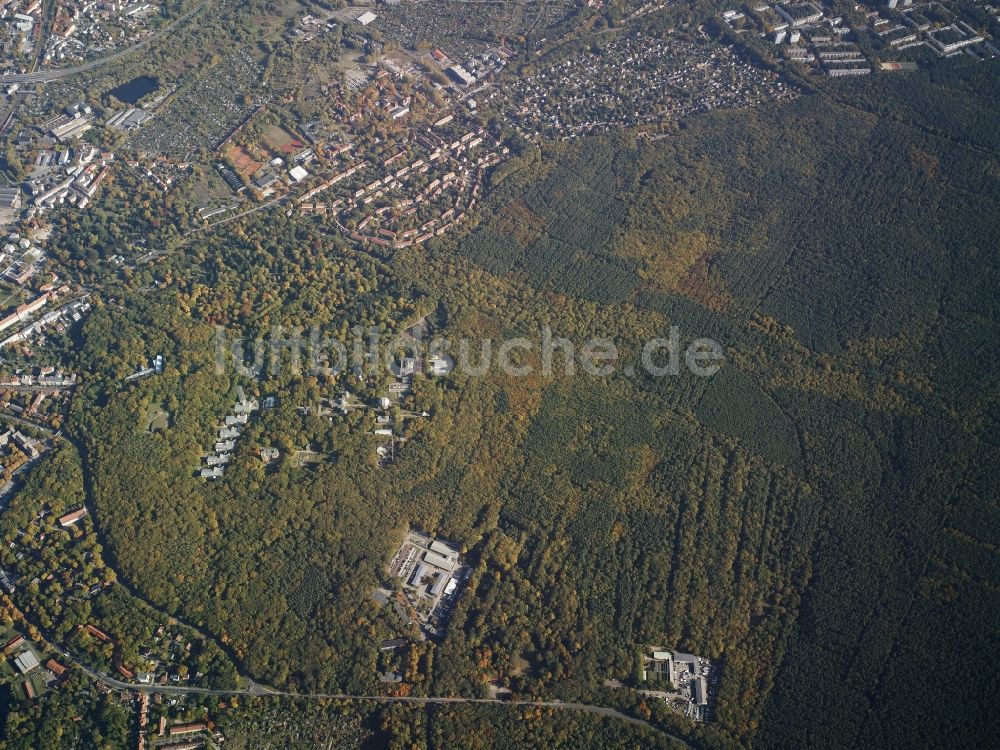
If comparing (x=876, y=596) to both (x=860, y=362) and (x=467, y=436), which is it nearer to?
(x=860, y=362)

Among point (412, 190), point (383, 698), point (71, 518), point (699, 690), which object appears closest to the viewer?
point (383, 698)

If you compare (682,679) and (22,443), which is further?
(22,443)

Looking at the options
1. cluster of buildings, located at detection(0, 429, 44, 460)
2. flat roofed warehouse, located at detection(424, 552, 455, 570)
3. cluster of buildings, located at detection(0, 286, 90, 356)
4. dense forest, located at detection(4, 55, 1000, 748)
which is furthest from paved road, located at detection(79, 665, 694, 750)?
cluster of buildings, located at detection(0, 286, 90, 356)

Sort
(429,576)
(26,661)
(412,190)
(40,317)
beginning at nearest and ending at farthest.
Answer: (26,661), (429,576), (40,317), (412,190)

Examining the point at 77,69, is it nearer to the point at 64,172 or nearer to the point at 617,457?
the point at 64,172

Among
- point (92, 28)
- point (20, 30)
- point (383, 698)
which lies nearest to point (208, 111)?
point (92, 28)

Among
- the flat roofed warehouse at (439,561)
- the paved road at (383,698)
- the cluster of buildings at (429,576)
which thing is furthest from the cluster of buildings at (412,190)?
the paved road at (383,698)

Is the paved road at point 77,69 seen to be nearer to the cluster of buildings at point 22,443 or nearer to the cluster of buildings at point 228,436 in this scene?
the cluster of buildings at point 22,443

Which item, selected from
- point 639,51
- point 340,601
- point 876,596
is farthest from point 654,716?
point 639,51
